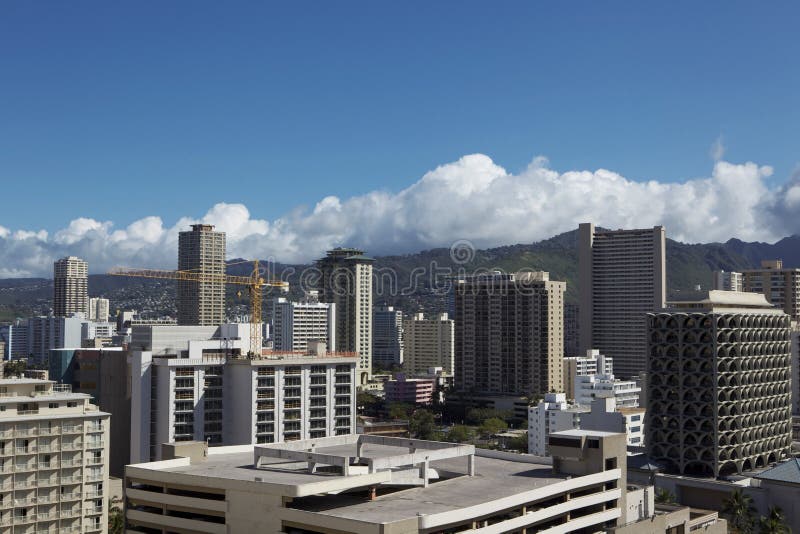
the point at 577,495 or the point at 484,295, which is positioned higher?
the point at 484,295

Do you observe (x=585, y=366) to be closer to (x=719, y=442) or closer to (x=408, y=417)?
(x=408, y=417)

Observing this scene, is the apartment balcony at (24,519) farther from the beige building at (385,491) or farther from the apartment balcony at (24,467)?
the beige building at (385,491)

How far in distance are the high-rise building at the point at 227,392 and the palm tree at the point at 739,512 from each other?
3695cm

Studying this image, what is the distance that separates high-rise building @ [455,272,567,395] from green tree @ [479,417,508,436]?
25820 mm

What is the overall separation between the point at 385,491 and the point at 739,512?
1612 inches

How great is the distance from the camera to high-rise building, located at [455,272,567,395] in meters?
185

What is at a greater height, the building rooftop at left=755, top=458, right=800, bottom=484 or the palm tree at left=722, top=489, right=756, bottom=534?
the building rooftop at left=755, top=458, right=800, bottom=484

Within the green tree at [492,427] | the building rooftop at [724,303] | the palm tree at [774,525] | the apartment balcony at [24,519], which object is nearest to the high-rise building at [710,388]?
the building rooftop at [724,303]

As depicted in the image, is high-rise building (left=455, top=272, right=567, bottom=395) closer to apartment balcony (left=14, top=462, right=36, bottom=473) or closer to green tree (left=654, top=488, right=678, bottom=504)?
green tree (left=654, top=488, right=678, bottom=504)

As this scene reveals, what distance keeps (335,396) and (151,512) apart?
42.1 m

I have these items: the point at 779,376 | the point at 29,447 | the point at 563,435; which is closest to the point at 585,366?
the point at 779,376

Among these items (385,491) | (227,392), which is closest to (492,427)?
(227,392)

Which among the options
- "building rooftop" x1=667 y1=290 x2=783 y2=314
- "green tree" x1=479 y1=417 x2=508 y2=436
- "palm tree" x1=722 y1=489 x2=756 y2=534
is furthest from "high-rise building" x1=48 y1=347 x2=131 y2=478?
"green tree" x1=479 y1=417 x2=508 y2=436

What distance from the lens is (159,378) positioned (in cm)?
8331
